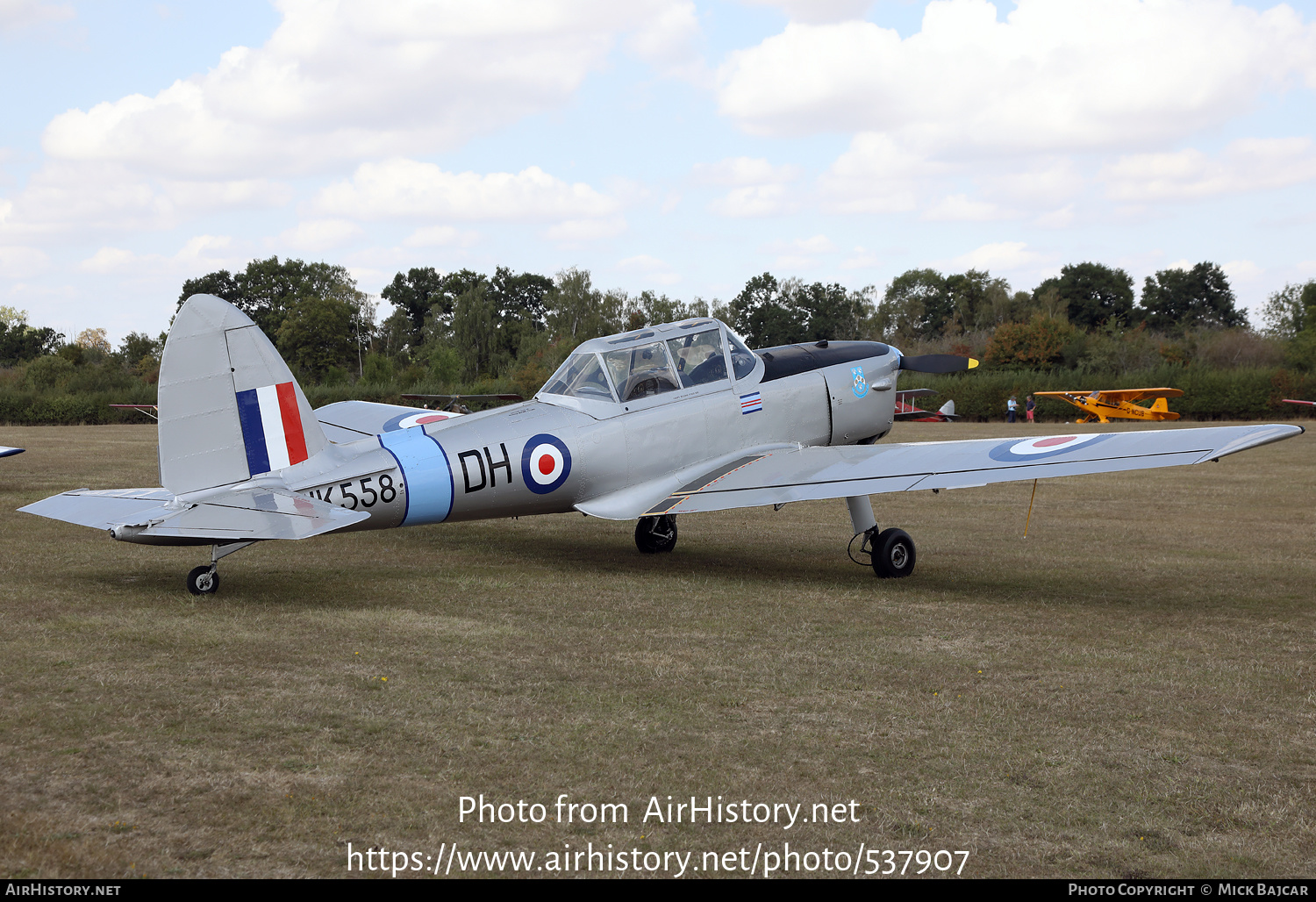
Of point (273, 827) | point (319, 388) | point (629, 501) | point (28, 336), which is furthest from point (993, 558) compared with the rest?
point (28, 336)

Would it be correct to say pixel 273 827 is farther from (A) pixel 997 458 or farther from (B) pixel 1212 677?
(A) pixel 997 458

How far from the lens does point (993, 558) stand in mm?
10039

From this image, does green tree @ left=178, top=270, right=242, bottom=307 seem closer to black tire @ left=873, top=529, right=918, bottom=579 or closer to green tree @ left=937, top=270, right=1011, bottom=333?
green tree @ left=937, top=270, right=1011, bottom=333

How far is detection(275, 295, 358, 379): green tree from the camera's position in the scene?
7262 cm

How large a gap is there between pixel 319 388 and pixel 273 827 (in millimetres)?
51199

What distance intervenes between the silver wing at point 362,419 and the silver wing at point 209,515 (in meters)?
4.64

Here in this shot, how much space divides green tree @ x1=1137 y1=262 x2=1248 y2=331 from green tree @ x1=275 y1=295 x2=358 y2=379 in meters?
62.1

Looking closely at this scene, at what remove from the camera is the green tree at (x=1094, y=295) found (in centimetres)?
→ 7900

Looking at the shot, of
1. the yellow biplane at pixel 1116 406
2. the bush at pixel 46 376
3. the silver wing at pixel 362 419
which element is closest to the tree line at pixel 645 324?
the bush at pixel 46 376

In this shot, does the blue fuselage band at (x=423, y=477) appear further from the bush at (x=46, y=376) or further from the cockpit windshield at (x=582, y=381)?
the bush at (x=46, y=376)

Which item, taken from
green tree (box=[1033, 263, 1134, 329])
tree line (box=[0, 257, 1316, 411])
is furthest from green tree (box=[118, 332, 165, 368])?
green tree (box=[1033, 263, 1134, 329])

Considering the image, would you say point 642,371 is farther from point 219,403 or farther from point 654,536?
point 219,403

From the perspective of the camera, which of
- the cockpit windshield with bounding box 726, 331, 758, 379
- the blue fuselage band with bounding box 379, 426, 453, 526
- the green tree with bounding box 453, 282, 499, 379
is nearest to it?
the blue fuselage band with bounding box 379, 426, 453, 526

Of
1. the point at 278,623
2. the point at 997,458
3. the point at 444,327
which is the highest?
the point at 444,327
